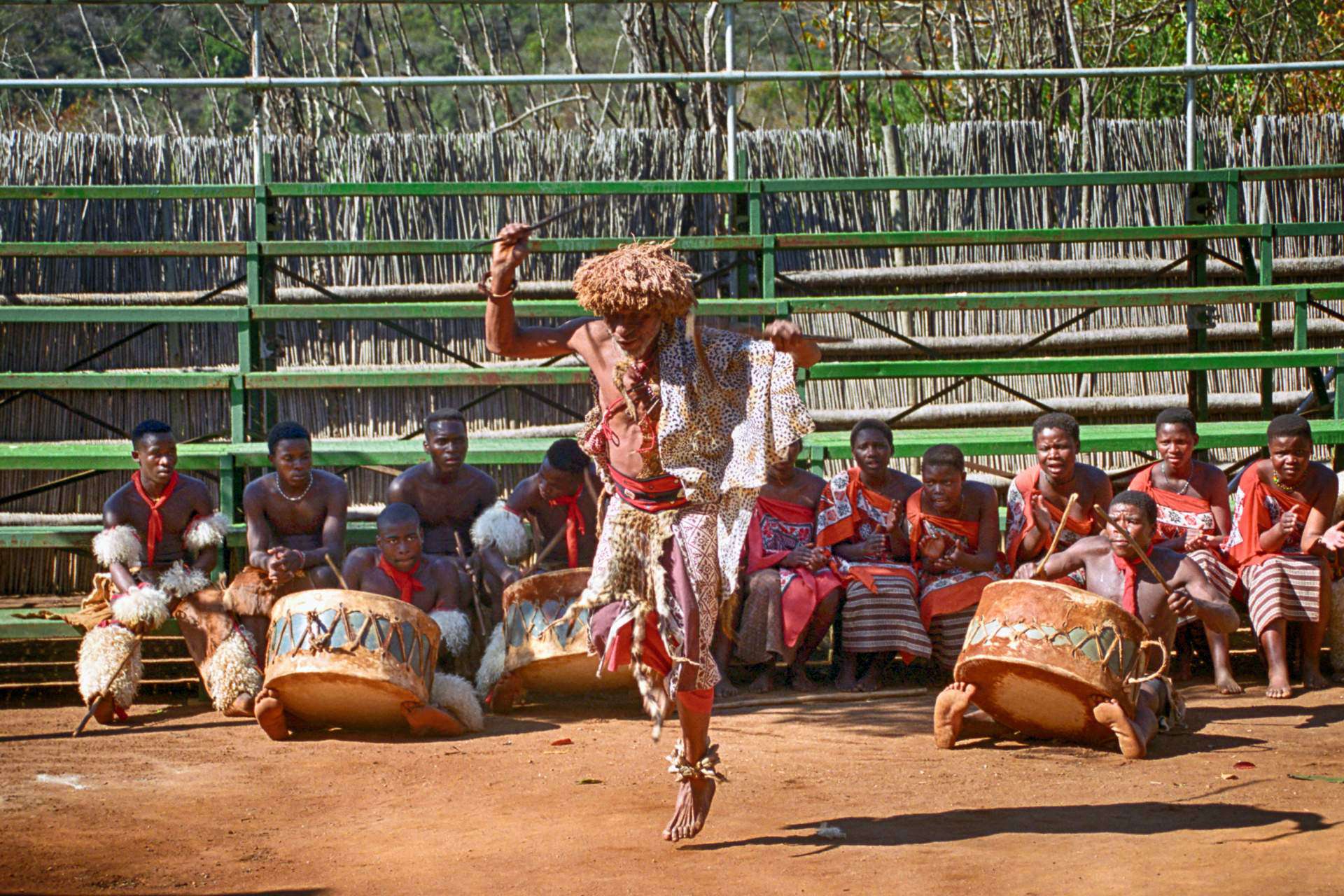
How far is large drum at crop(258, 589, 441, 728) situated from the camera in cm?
602

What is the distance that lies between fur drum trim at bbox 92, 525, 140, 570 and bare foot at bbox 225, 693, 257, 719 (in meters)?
0.87

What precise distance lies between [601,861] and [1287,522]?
161 inches

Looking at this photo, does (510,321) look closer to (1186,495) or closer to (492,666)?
(492,666)

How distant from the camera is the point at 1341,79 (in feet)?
51.6

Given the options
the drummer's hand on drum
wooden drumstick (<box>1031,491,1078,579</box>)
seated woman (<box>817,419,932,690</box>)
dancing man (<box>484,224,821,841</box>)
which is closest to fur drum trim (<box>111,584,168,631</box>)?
dancing man (<box>484,224,821,841</box>)

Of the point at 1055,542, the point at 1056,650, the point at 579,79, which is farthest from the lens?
the point at 579,79

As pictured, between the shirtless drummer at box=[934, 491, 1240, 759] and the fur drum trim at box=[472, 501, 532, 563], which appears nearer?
the shirtless drummer at box=[934, 491, 1240, 759]

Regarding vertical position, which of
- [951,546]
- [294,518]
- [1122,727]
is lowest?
[1122,727]

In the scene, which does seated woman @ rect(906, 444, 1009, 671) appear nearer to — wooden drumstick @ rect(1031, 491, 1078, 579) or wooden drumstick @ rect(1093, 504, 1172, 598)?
wooden drumstick @ rect(1031, 491, 1078, 579)

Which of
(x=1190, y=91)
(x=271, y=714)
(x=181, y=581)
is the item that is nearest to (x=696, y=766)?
(x=271, y=714)

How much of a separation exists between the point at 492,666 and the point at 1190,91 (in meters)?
7.39

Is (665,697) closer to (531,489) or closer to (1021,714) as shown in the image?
(1021,714)

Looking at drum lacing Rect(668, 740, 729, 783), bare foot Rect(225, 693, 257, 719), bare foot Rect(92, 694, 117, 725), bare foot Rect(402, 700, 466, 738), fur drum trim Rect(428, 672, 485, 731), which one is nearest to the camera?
drum lacing Rect(668, 740, 729, 783)

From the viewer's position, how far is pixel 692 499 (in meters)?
4.65
